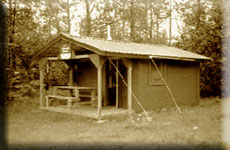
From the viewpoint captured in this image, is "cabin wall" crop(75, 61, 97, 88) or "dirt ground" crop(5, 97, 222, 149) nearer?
"dirt ground" crop(5, 97, 222, 149)

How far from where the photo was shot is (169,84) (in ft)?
40.6

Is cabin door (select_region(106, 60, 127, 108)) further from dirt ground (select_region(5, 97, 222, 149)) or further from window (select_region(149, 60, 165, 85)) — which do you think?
dirt ground (select_region(5, 97, 222, 149))

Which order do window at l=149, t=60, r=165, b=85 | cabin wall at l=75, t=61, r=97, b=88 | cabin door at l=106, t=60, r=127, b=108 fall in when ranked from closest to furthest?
cabin door at l=106, t=60, r=127, b=108 → window at l=149, t=60, r=165, b=85 → cabin wall at l=75, t=61, r=97, b=88

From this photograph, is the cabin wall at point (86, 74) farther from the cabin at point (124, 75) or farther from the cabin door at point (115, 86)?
the cabin door at point (115, 86)

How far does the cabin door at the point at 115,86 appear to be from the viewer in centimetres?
1145

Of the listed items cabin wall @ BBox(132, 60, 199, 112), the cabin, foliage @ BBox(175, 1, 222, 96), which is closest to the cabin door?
the cabin

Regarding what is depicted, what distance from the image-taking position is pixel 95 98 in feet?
39.6

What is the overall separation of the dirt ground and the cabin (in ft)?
3.27

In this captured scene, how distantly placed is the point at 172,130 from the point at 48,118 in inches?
183

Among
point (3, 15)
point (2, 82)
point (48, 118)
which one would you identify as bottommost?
point (48, 118)

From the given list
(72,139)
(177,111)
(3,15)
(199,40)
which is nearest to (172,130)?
(72,139)

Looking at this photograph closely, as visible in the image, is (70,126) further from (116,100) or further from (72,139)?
(116,100)

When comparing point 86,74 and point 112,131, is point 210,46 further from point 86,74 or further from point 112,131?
point 112,131

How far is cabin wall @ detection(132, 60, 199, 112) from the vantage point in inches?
436
